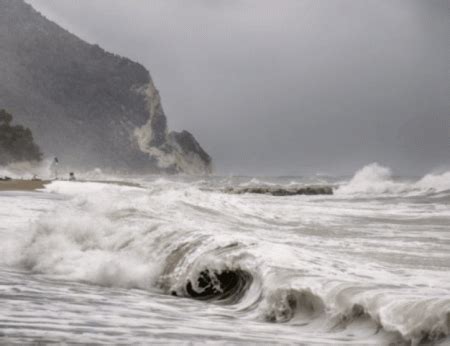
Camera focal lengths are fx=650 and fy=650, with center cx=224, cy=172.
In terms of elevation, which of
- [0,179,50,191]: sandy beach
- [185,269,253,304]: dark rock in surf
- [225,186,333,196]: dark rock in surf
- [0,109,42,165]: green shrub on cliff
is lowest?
[185,269,253,304]: dark rock in surf

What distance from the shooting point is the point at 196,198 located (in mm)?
10945

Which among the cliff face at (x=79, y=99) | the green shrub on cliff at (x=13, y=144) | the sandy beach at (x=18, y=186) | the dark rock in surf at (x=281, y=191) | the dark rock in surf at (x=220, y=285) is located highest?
the cliff face at (x=79, y=99)

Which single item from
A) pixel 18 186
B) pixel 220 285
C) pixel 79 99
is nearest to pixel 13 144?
pixel 18 186

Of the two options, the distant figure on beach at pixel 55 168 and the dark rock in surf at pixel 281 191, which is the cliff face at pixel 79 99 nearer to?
the distant figure on beach at pixel 55 168

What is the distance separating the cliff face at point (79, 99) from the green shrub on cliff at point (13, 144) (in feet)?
92.9

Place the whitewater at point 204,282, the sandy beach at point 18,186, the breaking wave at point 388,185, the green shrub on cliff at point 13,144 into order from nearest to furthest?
the whitewater at point 204,282 < the sandy beach at point 18,186 < the breaking wave at point 388,185 < the green shrub on cliff at point 13,144

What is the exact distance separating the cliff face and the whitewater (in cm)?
8046

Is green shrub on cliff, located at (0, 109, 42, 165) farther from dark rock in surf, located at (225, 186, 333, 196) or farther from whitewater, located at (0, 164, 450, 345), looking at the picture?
whitewater, located at (0, 164, 450, 345)

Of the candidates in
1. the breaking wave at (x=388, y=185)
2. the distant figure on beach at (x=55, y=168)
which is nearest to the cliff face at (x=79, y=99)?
the distant figure on beach at (x=55, y=168)

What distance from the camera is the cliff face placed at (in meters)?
89.4

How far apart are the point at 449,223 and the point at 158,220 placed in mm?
5835

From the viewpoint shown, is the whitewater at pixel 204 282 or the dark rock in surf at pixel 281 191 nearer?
the whitewater at pixel 204 282

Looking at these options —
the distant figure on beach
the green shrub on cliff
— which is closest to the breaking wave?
the distant figure on beach

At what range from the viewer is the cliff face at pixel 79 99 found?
89375 mm
